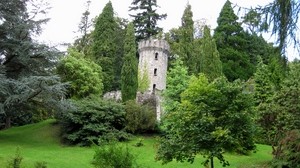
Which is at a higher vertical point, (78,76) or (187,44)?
(187,44)

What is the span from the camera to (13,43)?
24.2 metres

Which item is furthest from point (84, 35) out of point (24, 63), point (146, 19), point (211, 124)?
point (211, 124)

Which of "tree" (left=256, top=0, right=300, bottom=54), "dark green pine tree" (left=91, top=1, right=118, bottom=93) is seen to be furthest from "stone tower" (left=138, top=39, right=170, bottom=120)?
"tree" (left=256, top=0, right=300, bottom=54)

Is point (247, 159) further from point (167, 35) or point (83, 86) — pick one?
point (167, 35)

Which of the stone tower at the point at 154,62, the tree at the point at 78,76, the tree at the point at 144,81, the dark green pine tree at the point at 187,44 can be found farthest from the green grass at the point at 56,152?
the dark green pine tree at the point at 187,44

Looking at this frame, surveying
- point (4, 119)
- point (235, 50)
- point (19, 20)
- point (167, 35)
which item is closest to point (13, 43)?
point (19, 20)

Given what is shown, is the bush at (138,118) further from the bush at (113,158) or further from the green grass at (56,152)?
the bush at (113,158)

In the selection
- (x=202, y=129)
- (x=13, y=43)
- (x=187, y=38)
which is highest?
(x=187, y=38)

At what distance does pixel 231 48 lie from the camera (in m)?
40.4

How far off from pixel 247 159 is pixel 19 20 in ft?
51.0

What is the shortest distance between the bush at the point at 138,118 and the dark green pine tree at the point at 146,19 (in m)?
15.4

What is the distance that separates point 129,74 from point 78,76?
3739mm

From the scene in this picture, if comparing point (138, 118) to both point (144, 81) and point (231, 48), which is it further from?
point (231, 48)

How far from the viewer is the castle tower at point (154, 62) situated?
109ft
